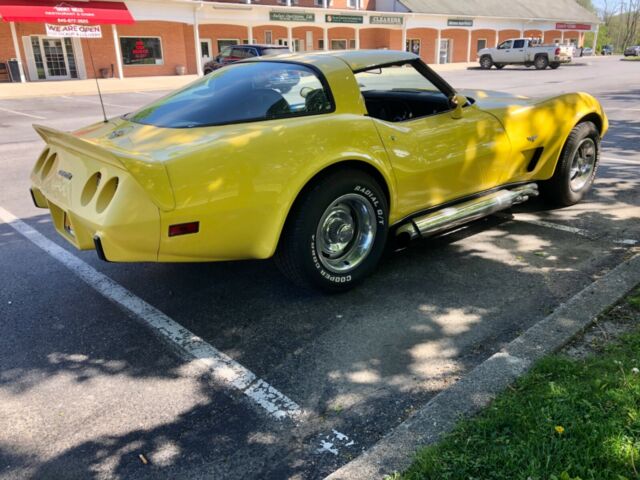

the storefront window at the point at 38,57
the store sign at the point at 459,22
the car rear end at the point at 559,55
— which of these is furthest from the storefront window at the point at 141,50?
the store sign at the point at 459,22

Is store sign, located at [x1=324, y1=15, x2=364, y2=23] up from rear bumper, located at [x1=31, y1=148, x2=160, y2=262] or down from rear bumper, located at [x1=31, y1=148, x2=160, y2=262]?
up

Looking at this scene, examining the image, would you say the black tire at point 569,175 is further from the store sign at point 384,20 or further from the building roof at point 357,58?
the store sign at point 384,20

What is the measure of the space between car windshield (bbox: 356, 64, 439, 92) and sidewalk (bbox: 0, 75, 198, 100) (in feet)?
66.8

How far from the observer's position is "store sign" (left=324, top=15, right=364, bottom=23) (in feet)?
119

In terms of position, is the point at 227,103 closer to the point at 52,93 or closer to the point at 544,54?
the point at 52,93

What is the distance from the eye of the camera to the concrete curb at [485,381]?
220cm

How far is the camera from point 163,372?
3.01 m

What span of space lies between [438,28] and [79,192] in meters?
43.7

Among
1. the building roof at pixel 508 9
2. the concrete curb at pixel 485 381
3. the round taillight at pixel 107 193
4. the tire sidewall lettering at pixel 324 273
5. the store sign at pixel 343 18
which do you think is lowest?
the concrete curb at pixel 485 381

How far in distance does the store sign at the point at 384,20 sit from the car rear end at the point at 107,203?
38463mm

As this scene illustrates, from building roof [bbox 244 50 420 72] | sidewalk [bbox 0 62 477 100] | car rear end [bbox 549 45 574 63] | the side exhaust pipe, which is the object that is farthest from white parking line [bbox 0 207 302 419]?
car rear end [bbox 549 45 574 63]

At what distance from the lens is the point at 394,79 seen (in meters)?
4.77

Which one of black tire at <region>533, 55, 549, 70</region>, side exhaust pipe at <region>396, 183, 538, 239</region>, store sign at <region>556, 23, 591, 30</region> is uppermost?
store sign at <region>556, 23, 591, 30</region>

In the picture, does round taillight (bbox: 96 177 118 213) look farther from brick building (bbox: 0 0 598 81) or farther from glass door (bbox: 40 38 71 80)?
glass door (bbox: 40 38 71 80)
